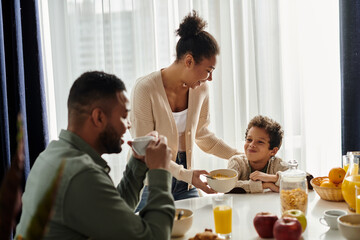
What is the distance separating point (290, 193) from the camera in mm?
1587

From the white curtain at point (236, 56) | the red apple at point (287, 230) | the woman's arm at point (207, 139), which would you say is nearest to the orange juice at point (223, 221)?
the red apple at point (287, 230)

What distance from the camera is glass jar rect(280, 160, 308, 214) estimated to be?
5.18ft

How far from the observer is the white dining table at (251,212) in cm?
143

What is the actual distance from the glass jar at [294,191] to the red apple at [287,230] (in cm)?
28

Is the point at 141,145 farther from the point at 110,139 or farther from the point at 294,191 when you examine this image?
the point at 294,191

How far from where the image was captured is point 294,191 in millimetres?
1587

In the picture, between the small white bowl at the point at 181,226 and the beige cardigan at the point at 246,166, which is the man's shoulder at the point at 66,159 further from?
the beige cardigan at the point at 246,166

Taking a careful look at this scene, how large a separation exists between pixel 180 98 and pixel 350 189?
115 cm

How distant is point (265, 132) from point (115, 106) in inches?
46.8

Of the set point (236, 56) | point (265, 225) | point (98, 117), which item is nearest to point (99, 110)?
point (98, 117)

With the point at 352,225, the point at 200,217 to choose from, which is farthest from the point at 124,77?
the point at 352,225

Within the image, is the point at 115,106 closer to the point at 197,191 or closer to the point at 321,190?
the point at 321,190

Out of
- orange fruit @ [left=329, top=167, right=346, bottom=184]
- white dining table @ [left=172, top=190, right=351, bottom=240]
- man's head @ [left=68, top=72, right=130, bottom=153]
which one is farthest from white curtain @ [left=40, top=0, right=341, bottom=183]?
man's head @ [left=68, top=72, right=130, bottom=153]

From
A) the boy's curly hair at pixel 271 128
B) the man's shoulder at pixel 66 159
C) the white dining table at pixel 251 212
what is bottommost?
the white dining table at pixel 251 212
